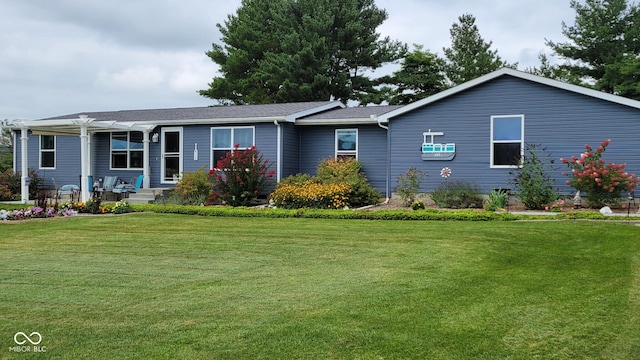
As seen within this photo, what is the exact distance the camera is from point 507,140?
1468 centimetres

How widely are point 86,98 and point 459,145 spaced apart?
20423 mm

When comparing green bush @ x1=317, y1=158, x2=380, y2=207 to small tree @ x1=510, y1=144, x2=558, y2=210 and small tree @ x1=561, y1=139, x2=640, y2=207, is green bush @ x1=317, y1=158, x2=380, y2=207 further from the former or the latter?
small tree @ x1=561, y1=139, x2=640, y2=207

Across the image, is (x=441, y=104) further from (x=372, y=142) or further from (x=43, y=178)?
(x=43, y=178)

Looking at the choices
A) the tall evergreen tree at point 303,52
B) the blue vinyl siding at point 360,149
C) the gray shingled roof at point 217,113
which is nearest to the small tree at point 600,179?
the blue vinyl siding at point 360,149

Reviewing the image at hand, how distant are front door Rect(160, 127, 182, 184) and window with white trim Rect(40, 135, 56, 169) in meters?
5.46

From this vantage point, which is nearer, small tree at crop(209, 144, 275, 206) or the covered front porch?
small tree at crop(209, 144, 275, 206)

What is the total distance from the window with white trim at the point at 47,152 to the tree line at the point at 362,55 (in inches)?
551

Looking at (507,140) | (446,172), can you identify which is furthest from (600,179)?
(446,172)

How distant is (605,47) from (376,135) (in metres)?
19.4

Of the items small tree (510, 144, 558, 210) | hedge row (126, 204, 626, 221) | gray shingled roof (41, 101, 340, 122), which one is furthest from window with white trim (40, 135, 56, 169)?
small tree (510, 144, 558, 210)

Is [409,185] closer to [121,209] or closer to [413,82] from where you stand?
[121,209]

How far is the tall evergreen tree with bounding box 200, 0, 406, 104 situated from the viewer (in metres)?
31.4

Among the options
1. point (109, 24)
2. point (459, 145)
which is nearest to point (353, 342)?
point (459, 145)

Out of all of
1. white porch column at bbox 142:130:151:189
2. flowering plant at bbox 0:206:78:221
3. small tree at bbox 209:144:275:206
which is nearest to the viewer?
flowering plant at bbox 0:206:78:221
